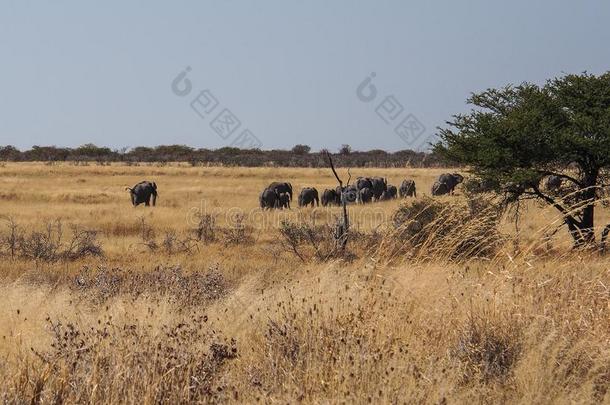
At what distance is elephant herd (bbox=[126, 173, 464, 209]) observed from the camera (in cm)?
3341

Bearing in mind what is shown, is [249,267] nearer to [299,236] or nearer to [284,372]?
[299,236]

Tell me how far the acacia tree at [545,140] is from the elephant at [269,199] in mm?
15612

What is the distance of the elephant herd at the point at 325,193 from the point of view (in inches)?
1315

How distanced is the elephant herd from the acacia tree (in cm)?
1264

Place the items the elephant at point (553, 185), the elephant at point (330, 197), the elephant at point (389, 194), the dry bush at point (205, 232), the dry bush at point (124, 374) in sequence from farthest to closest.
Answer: the elephant at point (389, 194) < the elephant at point (330, 197) < the dry bush at point (205, 232) < the elephant at point (553, 185) < the dry bush at point (124, 374)

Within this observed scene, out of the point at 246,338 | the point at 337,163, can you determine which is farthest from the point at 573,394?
the point at 337,163

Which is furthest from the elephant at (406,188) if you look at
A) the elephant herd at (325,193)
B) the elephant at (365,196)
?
the elephant at (365,196)

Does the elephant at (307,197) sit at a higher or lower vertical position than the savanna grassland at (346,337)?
lower

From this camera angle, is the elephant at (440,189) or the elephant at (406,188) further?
the elephant at (406,188)

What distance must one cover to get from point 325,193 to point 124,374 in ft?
103

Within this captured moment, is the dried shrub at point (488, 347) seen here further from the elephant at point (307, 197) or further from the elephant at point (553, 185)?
the elephant at point (307, 197)

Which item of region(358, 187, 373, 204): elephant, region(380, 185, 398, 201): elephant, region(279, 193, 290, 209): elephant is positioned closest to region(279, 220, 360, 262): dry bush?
region(279, 193, 290, 209): elephant

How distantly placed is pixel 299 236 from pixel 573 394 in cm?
1304

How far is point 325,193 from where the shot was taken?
35844 mm
